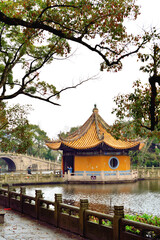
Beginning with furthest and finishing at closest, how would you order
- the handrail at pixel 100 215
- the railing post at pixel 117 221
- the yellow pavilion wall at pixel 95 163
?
the yellow pavilion wall at pixel 95 163 → the handrail at pixel 100 215 → the railing post at pixel 117 221

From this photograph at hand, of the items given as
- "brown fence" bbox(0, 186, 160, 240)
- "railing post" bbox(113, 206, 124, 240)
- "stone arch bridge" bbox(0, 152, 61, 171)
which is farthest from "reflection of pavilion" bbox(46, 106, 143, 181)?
"stone arch bridge" bbox(0, 152, 61, 171)

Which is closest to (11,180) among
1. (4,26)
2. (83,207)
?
(4,26)

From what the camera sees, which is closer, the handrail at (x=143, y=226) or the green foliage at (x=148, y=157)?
the handrail at (x=143, y=226)

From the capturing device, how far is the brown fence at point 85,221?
6773mm

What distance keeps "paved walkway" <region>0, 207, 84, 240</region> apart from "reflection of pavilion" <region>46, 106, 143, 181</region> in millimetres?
21158

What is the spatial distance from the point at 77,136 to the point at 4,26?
22362 millimetres

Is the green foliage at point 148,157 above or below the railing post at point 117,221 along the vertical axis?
above

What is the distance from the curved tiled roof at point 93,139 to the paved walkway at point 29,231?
70.0 feet

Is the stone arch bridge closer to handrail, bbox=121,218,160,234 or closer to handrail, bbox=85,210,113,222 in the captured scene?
handrail, bbox=85,210,113,222

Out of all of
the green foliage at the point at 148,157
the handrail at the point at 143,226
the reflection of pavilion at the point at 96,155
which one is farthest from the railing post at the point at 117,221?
the green foliage at the point at 148,157

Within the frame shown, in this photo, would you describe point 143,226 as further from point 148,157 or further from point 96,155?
point 148,157

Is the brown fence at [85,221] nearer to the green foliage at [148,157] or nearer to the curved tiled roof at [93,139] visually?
the curved tiled roof at [93,139]

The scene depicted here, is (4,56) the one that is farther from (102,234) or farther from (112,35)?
(102,234)

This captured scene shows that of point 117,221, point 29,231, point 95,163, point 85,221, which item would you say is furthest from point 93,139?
point 117,221
